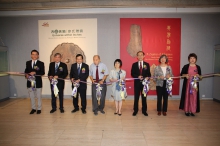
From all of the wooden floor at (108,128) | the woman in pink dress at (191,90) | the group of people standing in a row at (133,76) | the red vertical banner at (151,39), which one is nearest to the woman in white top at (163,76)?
the group of people standing in a row at (133,76)

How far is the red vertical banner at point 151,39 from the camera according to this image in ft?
19.1

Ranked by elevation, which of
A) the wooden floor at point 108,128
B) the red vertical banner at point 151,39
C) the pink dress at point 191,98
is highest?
the red vertical banner at point 151,39

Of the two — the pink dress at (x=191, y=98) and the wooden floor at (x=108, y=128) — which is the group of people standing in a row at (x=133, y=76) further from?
the wooden floor at (x=108, y=128)

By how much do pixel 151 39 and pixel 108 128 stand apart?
3775 mm

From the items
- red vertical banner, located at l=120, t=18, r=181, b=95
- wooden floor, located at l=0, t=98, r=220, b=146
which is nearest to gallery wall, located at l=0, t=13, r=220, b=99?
red vertical banner, located at l=120, t=18, r=181, b=95

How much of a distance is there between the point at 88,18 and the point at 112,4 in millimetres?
1069

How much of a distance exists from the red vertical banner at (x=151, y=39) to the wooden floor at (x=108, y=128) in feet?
6.54

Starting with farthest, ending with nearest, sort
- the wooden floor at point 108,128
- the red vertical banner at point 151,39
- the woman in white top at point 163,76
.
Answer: the red vertical banner at point 151,39, the woman in white top at point 163,76, the wooden floor at point 108,128

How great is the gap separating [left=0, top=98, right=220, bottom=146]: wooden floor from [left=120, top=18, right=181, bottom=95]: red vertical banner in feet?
6.54

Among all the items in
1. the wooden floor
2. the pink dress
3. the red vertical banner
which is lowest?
the wooden floor

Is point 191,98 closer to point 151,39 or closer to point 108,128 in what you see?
point 108,128

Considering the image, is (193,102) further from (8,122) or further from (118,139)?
(8,122)

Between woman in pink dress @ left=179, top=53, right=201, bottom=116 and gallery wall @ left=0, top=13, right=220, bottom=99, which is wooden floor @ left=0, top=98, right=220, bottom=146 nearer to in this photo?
woman in pink dress @ left=179, top=53, right=201, bottom=116

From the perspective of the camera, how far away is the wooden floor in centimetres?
290
